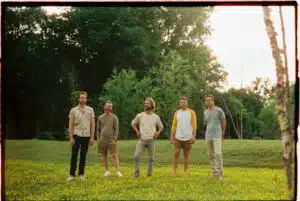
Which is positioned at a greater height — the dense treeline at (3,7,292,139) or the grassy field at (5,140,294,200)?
the dense treeline at (3,7,292,139)

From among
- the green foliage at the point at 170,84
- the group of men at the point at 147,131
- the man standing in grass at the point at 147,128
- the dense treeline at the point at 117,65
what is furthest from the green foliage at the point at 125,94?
the man standing in grass at the point at 147,128

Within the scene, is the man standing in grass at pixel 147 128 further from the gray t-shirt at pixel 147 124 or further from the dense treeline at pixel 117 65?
the dense treeline at pixel 117 65

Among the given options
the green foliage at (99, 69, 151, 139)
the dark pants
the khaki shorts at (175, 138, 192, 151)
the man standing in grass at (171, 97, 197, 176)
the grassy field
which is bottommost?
the grassy field

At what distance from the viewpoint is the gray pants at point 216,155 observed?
1132cm

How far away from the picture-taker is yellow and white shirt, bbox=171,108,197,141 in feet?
38.7

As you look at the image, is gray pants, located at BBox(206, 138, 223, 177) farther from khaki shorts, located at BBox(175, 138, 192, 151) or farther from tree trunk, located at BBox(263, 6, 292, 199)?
tree trunk, located at BBox(263, 6, 292, 199)

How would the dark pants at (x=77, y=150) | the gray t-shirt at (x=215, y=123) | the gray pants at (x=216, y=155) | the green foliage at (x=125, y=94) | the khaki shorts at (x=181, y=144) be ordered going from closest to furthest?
the dark pants at (x=77, y=150) < the gray pants at (x=216, y=155) < the gray t-shirt at (x=215, y=123) < the khaki shorts at (x=181, y=144) < the green foliage at (x=125, y=94)

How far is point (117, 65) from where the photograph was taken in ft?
45.1

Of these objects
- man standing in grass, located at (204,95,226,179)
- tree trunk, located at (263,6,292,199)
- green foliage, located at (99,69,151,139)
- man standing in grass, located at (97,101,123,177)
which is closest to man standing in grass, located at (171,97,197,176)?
man standing in grass, located at (204,95,226,179)

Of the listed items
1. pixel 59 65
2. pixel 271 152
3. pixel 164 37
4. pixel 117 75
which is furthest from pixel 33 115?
pixel 271 152

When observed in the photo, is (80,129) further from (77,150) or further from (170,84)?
(170,84)

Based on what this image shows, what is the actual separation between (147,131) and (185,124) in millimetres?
1130

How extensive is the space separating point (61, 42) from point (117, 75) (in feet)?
7.86

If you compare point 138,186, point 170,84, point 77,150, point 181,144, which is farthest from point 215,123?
point 77,150
